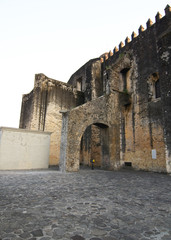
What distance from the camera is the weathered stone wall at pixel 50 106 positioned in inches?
553

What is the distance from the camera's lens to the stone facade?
32.3ft

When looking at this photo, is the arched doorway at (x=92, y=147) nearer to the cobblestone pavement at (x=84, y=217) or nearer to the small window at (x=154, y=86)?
the small window at (x=154, y=86)

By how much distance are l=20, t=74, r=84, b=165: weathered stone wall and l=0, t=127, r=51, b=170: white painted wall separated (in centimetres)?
Result: 222

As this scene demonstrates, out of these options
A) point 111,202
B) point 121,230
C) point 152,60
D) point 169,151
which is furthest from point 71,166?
point 152,60

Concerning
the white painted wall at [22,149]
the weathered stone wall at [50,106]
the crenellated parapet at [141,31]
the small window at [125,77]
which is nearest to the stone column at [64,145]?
the white painted wall at [22,149]

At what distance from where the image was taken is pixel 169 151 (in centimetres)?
849

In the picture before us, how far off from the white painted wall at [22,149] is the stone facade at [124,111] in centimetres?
207

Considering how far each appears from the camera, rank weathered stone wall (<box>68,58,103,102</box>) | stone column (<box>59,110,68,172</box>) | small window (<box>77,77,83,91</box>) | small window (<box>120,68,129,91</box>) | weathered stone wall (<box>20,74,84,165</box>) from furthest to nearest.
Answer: small window (<box>77,77,83,91</box>) → weathered stone wall (<box>68,58,103,102</box>) → weathered stone wall (<box>20,74,84,165</box>) → small window (<box>120,68,129,91</box>) → stone column (<box>59,110,68,172</box>)

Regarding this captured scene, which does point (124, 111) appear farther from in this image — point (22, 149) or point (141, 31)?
point (22, 149)

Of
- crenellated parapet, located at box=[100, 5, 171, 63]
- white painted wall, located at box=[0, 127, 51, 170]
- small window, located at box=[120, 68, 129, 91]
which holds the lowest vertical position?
white painted wall, located at box=[0, 127, 51, 170]

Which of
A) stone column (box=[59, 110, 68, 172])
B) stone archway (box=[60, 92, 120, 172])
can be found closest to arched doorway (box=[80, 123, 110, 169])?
stone archway (box=[60, 92, 120, 172])

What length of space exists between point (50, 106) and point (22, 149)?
5.34m

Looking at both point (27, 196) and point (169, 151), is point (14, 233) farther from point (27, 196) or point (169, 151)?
point (169, 151)

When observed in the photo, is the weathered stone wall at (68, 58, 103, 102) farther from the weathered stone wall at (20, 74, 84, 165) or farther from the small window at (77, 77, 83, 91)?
the weathered stone wall at (20, 74, 84, 165)
